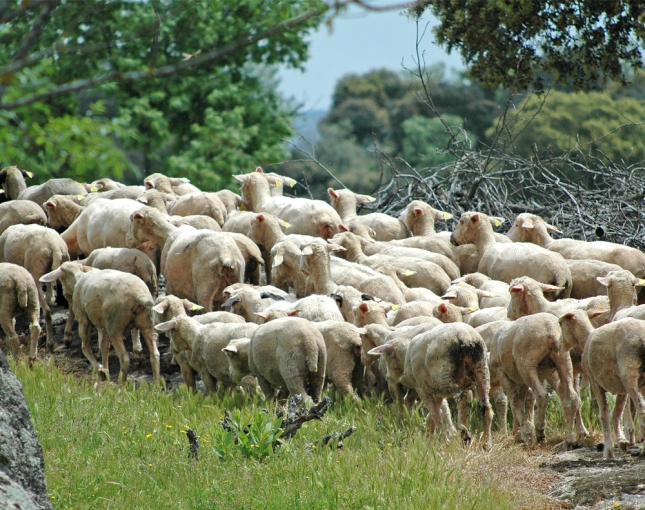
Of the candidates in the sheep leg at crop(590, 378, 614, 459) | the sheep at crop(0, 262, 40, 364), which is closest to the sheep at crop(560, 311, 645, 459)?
the sheep leg at crop(590, 378, 614, 459)

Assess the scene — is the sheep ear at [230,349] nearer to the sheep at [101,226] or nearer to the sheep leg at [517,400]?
the sheep leg at [517,400]

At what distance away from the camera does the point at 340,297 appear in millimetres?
10562

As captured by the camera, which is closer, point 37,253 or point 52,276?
point 52,276

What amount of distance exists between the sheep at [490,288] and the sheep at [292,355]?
2.44 meters

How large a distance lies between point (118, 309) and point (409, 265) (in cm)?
366

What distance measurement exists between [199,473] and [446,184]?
1055 centimetres

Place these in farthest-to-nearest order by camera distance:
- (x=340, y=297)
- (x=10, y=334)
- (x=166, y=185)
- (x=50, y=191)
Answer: (x=166, y=185) → (x=50, y=191) → (x=10, y=334) → (x=340, y=297)

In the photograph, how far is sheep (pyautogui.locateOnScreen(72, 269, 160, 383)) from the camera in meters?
10.7

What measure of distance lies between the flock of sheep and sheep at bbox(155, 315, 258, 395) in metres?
0.02

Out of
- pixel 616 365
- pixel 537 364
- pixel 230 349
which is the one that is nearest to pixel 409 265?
pixel 230 349

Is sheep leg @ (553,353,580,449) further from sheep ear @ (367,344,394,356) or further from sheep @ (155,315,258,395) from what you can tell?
sheep @ (155,315,258,395)

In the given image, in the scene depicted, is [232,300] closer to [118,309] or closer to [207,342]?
[207,342]

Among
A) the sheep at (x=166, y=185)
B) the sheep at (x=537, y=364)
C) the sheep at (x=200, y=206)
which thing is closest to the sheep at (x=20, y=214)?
the sheep at (x=166, y=185)

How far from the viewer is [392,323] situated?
10180mm
